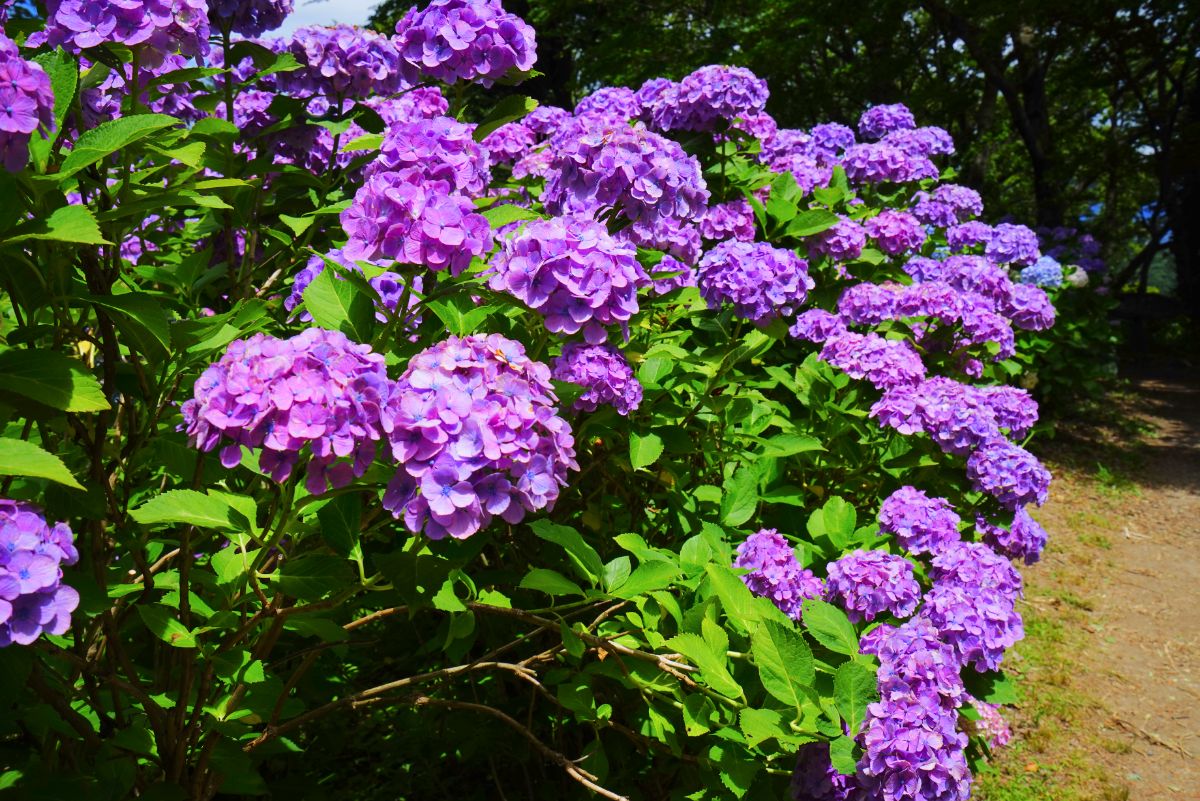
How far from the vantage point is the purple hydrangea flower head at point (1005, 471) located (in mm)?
2926

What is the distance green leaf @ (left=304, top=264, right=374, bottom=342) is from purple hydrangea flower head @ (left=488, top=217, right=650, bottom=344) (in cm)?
23

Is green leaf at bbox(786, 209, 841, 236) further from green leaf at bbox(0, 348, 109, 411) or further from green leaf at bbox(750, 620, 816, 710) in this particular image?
green leaf at bbox(0, 348, 109, 411)

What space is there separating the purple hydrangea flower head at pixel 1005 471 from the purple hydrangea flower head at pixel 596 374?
1479 millimetres

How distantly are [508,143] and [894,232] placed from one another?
1728mm

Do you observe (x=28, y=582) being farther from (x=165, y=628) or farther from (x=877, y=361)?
(x=877, y=361)

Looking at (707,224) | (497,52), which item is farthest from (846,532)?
(497,52)

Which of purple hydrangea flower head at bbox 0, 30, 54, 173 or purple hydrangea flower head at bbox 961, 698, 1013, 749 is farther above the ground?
purple hydrangea flower head at bbox 0, 30, 54, 173

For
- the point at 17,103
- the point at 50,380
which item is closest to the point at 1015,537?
the point at 50,380

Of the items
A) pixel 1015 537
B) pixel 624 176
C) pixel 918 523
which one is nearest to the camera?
pixel 624 176

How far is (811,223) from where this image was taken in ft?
10.4

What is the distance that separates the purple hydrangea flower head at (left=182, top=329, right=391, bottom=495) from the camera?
1.13m

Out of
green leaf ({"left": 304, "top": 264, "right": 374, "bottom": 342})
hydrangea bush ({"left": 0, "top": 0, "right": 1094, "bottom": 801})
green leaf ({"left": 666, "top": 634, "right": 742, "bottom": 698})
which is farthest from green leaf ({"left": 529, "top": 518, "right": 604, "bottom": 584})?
green leaf ({"left": 304, "top": 264, "right": 374, "bottom": 342})

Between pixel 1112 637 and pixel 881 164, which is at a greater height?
pixel 881 164

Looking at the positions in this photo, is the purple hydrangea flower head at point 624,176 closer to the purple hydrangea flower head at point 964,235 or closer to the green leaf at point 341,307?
the green leaf at point 341,307
